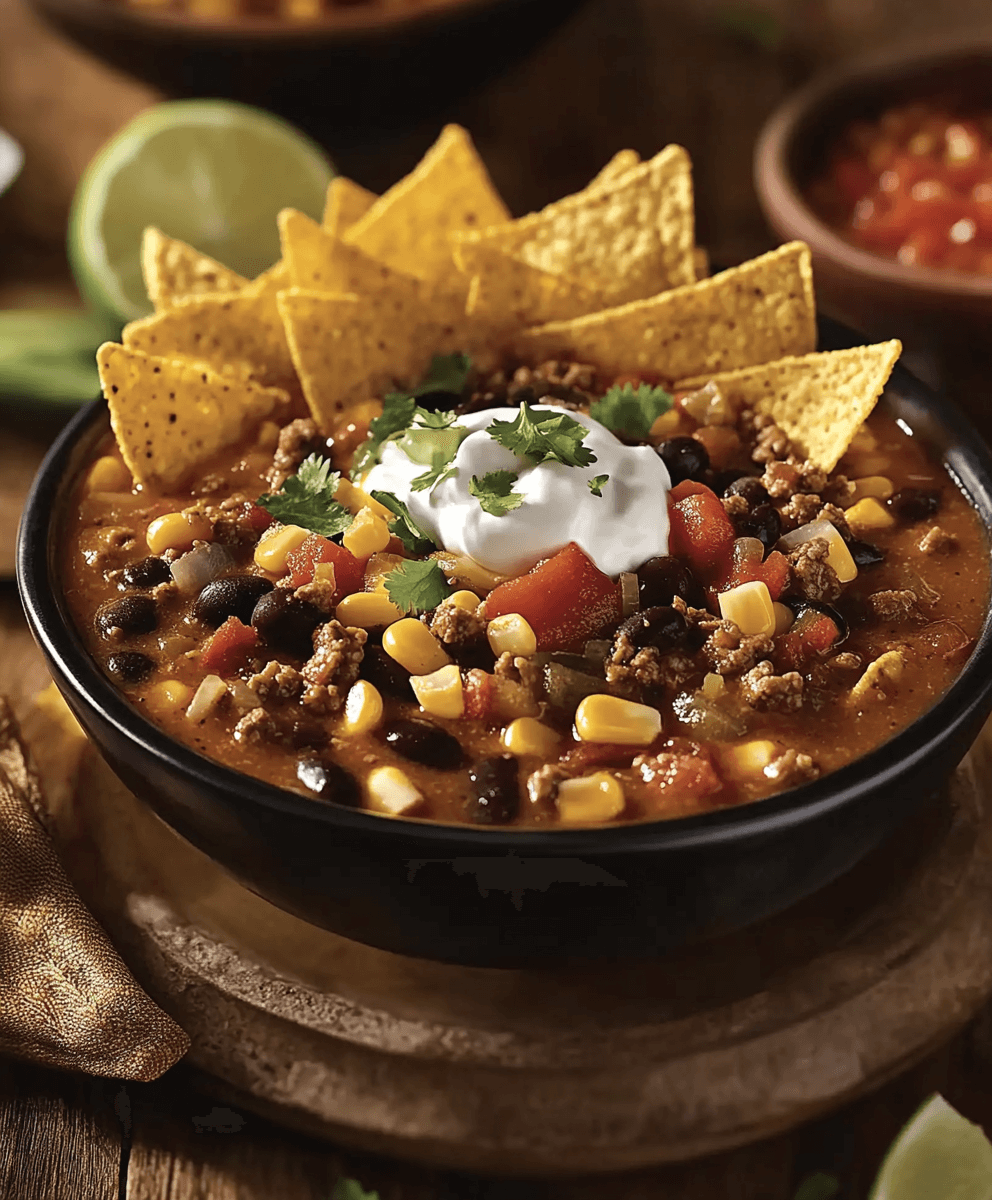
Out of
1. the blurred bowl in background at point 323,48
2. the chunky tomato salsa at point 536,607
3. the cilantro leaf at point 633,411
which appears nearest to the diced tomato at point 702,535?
the chunky tomato salsa at point 536,607

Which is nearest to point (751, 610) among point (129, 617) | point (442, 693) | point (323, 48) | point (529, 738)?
point (529, 738)

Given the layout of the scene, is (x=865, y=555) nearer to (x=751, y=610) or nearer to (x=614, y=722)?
(x=751, y=610)

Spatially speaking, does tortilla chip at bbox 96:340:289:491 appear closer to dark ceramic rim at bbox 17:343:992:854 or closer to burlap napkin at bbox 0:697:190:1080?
dark ceramic rim at bbox 17:343:992:854

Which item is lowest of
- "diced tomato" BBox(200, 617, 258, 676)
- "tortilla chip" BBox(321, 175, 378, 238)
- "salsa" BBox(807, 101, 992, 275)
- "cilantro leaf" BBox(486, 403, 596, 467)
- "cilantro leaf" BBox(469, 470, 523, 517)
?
"salsa" BBox(807, 101, 992, 275)

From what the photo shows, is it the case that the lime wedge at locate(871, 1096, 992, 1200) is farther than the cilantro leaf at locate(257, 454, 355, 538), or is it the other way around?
the cilantro leaf at locate(257, 454, 355, 538)

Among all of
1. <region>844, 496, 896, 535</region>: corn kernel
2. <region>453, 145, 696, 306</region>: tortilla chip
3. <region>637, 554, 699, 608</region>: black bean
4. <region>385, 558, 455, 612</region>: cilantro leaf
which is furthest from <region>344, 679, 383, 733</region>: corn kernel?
<region>453, 145, 696, 306</region>: tortilla chip

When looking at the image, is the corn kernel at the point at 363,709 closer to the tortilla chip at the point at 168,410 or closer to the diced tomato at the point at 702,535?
the diced tomato at the point at 702,535
